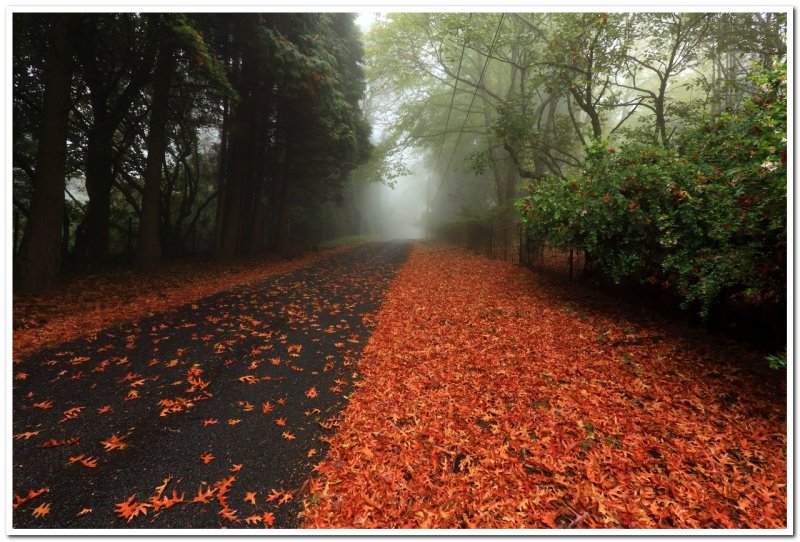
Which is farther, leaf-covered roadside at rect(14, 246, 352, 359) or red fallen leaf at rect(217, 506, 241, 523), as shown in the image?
leaf-covered roadside at rect(14, 246, 352, 359)

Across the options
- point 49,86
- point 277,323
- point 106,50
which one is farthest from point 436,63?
point 277,323

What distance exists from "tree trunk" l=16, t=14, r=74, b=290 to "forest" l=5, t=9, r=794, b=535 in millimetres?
38

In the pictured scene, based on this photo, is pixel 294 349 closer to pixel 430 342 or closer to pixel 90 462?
pixel 430 342

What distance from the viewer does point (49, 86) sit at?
6035mm

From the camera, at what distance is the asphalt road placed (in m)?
1.96

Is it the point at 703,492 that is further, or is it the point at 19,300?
the point at 19,300

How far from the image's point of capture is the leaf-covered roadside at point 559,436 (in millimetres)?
1967

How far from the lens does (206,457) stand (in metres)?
2.35

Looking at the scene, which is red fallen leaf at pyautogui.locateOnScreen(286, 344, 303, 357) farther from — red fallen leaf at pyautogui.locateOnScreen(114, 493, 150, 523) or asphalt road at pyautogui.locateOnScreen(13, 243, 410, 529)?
red fallen leaf at pyautogui.locateOnScreen(114, 493, 150, 523)

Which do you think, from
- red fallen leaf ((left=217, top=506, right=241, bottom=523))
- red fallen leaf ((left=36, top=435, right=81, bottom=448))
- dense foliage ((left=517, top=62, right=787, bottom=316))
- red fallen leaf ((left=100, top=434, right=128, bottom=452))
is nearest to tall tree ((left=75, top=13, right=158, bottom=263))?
red fallen leaf ((left=36, top=435, right=81, bottom=448))

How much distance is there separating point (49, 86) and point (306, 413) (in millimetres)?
8069

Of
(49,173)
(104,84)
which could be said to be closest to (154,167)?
(49,173)
